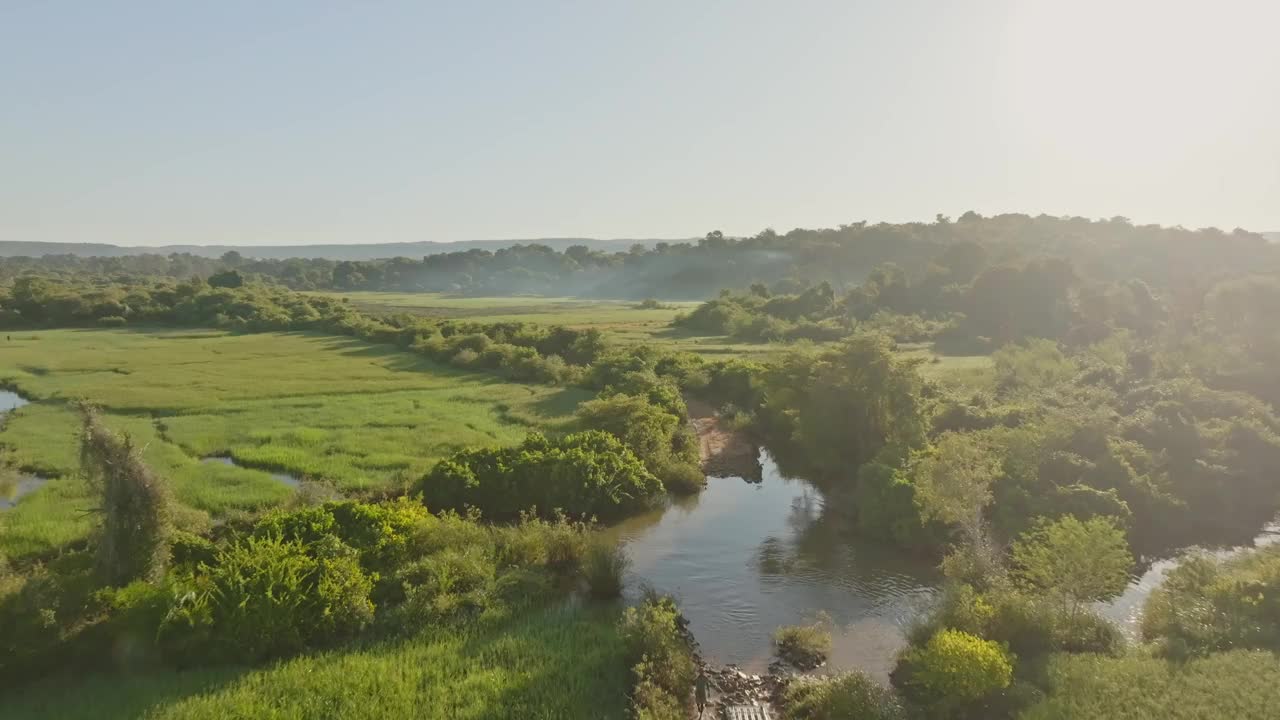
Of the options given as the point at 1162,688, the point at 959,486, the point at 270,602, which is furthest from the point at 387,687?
the point at 959,486

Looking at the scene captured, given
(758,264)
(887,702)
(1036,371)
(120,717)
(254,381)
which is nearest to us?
(120,717)

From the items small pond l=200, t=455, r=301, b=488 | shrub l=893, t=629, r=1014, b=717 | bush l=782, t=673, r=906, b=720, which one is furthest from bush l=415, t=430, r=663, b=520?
shrub l=893, t=629, r=1014, b=717

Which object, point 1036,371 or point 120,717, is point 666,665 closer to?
point 120,717

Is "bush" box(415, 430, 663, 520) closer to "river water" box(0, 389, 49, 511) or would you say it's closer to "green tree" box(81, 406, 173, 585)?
"green tree" box(81, 406, 173, 585)

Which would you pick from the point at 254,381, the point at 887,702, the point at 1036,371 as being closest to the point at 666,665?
the point at 887,702

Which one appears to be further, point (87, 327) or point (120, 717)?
point (87, 327)

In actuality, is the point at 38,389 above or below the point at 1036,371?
below

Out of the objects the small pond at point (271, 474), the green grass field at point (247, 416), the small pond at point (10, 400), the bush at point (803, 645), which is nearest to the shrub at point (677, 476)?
the green grass field at point (247, 416)

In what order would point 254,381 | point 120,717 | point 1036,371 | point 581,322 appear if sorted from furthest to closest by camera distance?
point 581,322 < point 254,381 < point 1036,371 < point 120,717
